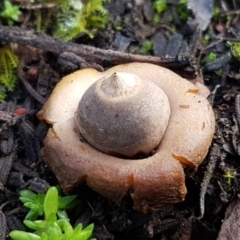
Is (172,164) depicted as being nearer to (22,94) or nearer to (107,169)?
(107,169)

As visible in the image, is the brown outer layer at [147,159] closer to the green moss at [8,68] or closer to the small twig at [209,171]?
the small twig at [209,171]

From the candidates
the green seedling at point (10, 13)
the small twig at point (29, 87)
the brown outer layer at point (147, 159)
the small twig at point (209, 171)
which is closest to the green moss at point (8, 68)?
the small twig at point (29, 87)

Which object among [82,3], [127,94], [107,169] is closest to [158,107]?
[127,94]

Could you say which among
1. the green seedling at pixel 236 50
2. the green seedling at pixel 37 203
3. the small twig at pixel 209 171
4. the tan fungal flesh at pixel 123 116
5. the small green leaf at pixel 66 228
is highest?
the green seedling at pixel 236 50

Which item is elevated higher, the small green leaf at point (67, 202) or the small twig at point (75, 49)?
the small twig at point (75, 49)

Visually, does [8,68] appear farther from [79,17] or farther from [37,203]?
[37,203]

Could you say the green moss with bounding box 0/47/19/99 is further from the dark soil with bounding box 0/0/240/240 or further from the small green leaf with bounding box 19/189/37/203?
the small green leaf with bounding box 19/189/37/203

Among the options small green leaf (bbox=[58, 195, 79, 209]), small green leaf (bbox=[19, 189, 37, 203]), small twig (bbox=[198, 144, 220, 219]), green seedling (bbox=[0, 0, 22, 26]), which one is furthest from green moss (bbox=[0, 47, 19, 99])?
small twig (bbox=[198, 144, 220, 219])
